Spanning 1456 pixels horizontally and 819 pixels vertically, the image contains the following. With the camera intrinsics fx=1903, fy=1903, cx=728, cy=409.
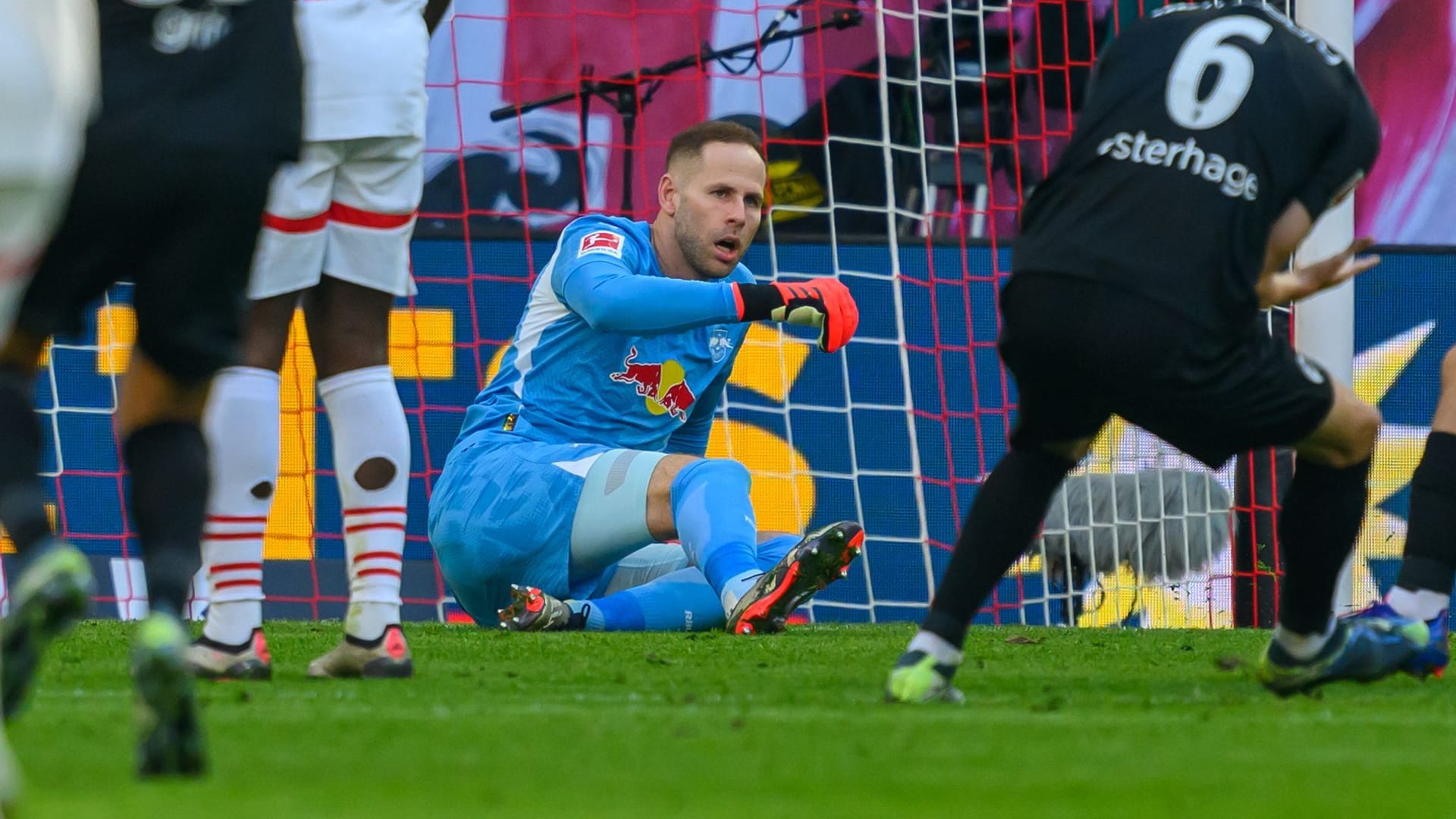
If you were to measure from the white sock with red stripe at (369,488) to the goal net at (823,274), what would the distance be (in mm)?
2990

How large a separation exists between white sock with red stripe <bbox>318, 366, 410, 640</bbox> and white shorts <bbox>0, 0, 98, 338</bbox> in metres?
1.40

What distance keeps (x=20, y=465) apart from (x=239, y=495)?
3.25 feet

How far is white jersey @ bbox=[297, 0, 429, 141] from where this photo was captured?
3219mm

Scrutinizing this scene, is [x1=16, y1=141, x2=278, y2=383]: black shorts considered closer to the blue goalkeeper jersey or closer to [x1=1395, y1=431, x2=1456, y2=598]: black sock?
[x1=1395, y1=431, x2=1456, y2=598]: black sock

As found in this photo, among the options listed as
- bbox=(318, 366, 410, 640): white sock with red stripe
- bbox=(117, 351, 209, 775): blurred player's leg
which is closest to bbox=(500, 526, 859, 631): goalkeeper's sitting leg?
bbox=(318, 366, 410, 640): white sock with red stripe

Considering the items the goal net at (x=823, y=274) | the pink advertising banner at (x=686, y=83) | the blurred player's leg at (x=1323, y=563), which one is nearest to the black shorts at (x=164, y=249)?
the blurred player's leg at (x=1323, y=563)

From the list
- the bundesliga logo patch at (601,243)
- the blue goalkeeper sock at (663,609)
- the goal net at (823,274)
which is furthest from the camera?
the goal net at (823,274)

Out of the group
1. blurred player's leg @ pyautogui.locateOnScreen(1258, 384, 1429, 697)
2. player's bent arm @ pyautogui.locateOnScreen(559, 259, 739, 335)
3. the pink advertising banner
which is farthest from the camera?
the pink advertising banner

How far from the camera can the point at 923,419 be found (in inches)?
257

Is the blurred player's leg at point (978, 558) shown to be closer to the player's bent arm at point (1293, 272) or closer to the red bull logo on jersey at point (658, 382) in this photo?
the player's bent arm at point (1293, 272)

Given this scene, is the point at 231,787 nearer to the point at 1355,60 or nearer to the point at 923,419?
the point at 923,419

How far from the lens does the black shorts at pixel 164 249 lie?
2.19 metres

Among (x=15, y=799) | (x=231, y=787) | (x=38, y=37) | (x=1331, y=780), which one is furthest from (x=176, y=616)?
(x=1331, y=780)

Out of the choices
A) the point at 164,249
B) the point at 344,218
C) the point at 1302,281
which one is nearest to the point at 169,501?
the point at 164,249
